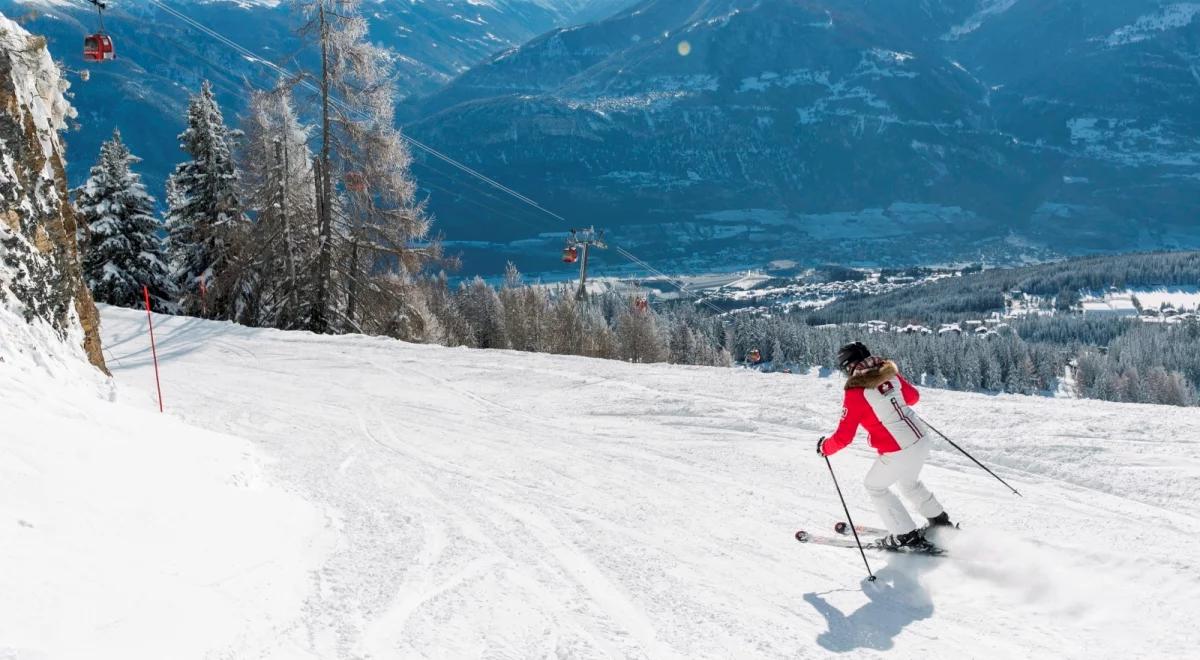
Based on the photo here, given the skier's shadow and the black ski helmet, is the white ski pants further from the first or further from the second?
the black ski helmet

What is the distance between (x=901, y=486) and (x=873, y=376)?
1.08 m

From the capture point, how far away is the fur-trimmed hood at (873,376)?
6516 mm

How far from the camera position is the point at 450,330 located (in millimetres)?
58500

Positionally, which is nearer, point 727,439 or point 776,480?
point 776,480

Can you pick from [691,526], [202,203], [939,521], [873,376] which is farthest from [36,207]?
[202,203]

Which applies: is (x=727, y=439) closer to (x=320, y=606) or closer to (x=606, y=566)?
(x=606, y=566)

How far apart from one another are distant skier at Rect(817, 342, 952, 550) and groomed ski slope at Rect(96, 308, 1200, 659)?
315mm

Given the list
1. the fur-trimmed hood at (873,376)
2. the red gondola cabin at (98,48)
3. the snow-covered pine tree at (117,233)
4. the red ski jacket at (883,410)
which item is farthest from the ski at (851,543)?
the snow-covered pine tree at (117,233)

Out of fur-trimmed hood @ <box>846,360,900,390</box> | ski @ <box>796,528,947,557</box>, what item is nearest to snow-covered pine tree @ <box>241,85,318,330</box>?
ski @ <box>796,528,947,557</box>

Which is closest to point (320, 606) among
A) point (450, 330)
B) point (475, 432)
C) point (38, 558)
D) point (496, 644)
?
point (496, 644)

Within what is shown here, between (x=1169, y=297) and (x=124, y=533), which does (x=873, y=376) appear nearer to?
(x=124, y=533)

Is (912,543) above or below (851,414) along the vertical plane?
below

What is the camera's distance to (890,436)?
6590 mm

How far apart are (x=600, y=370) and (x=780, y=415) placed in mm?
4533
